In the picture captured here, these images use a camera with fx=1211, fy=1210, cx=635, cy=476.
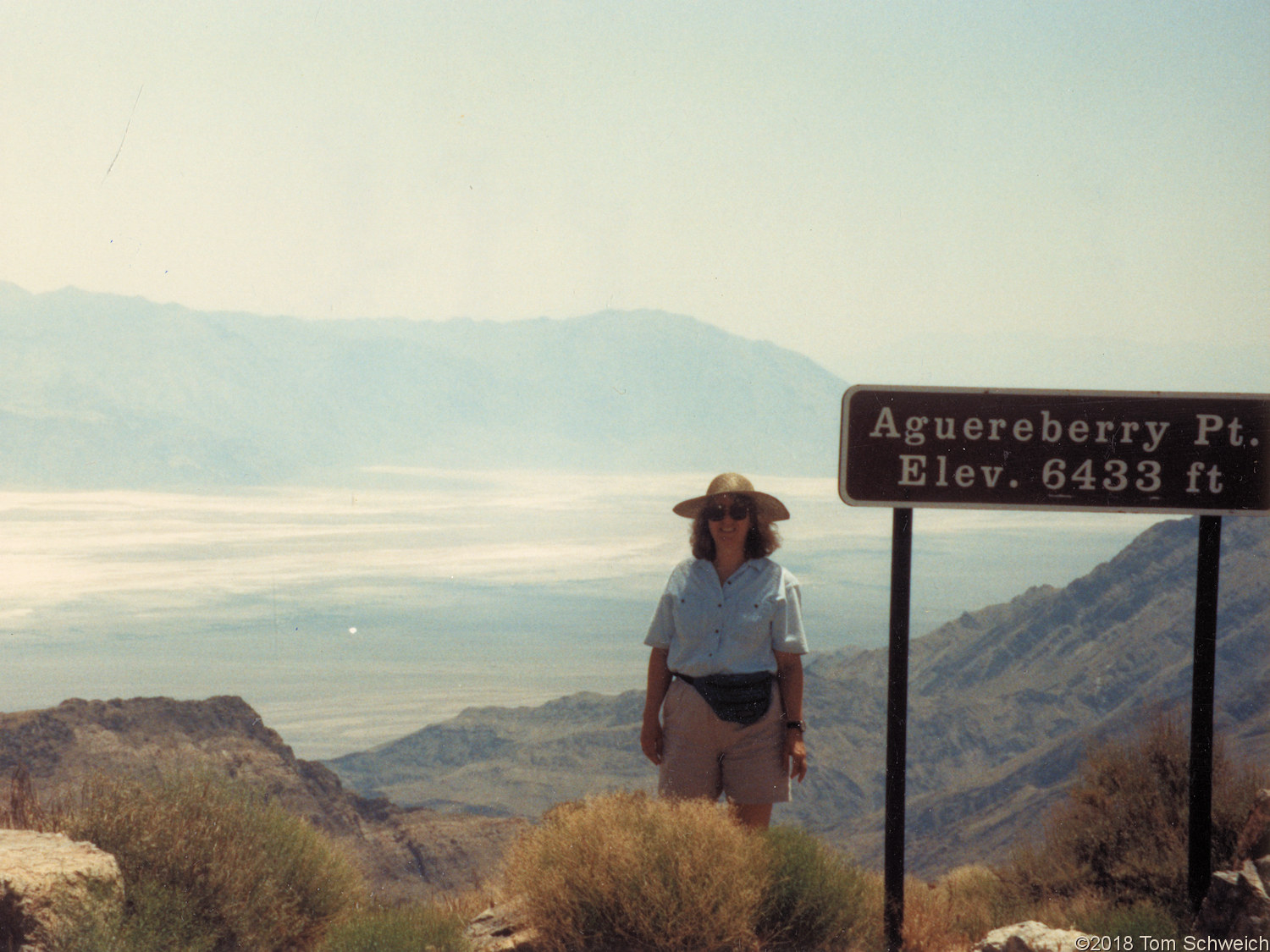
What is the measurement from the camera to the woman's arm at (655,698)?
21.0ft

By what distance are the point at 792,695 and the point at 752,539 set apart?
33.3 inches

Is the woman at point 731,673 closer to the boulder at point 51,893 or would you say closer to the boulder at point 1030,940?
the boulder at point 1030,940

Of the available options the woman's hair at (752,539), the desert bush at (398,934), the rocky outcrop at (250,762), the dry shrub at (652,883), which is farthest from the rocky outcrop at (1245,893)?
the rocky outcrop at (250,762)

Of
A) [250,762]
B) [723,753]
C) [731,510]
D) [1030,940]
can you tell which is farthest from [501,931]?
[250,762]

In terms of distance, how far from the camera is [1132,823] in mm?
8344

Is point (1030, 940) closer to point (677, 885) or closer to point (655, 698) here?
point (677, 885)

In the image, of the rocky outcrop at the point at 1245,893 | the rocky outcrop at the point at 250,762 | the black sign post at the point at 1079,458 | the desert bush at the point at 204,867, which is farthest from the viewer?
the rocky outcrop at the point at 250,762

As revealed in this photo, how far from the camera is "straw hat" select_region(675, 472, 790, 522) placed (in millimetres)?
6445

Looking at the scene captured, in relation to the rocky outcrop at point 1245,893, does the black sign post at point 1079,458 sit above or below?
above

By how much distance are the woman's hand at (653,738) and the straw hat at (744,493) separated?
1.13m

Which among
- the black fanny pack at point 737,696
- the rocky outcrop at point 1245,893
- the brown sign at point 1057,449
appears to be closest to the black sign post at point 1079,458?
the brown sign at point 1057,449

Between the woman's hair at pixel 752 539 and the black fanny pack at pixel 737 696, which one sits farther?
the woman's hair at pixel 752 539

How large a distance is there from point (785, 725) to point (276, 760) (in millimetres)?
38413

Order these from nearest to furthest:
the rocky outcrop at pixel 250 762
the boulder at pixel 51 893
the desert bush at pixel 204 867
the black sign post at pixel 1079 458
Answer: the boulder at pixel 51 893 < the desert bush at pixel 204 867 < the black sign post at pixel 1079 458 < the rocky outcrop at pixel 250 762
